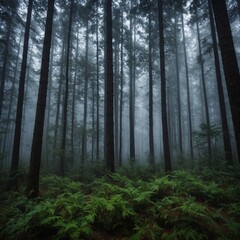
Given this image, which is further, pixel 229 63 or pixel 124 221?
pixel 229 63

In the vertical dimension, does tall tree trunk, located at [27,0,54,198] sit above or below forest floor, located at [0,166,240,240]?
above

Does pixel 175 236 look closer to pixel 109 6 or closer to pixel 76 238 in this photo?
pixel 76 238

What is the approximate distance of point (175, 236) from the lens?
429cm

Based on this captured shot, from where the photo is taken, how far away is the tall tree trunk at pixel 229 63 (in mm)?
5816

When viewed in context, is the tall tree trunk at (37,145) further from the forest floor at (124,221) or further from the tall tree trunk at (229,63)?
the tall tree trunk at (229,63)

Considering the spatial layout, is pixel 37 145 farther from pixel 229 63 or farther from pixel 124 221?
pixel 229 63

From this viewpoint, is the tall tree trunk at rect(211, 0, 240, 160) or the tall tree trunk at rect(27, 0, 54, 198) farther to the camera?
the tall tree trunk at rect(27, 0, 54, 198)

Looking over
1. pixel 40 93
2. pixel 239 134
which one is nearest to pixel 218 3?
pixel 239 134

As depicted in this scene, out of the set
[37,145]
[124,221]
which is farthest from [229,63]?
[37,145]

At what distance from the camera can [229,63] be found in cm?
613

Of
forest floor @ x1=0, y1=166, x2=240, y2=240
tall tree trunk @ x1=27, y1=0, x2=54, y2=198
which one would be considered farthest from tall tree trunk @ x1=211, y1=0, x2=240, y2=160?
tall tree trunk @ x1=27, y1=0, x2=54, y2=198

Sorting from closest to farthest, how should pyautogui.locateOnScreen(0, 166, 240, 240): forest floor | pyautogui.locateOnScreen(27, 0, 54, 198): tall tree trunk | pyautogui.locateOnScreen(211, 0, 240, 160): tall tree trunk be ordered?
pyautogui.locateOnScreen(0, 166, 240, 240): forest floor → pyautogui.locateOnScreen(211, 0, 240, 160): tall tree trunk → pyautogui.locateOnScreen(27, 0, 54, 198): tall tree trunk

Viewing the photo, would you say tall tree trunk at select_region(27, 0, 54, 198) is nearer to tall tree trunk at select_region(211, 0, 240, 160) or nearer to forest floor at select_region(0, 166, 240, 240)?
forest floor at select_region(0, 166, 240, 240)

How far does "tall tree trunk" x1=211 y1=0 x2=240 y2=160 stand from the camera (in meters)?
5.82
